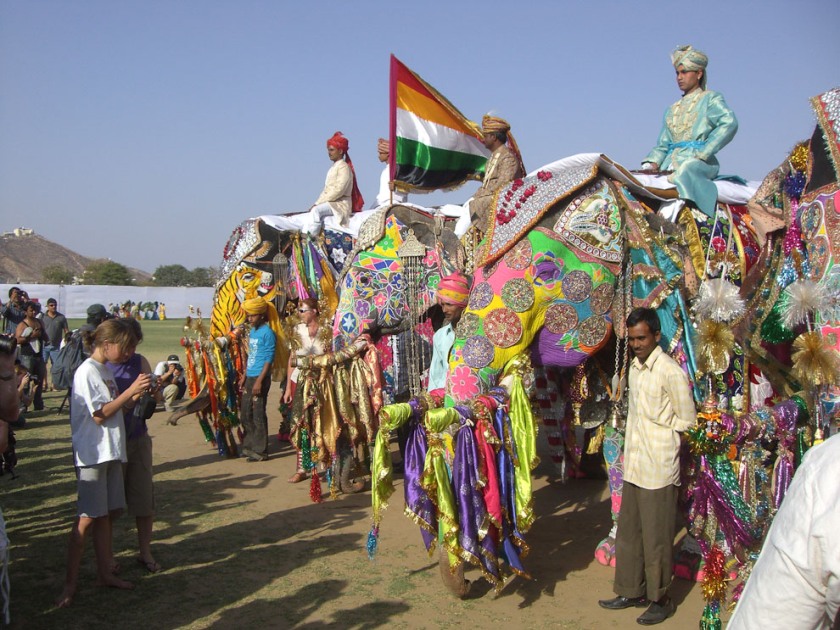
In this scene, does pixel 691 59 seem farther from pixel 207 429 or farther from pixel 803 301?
pixel 207 429

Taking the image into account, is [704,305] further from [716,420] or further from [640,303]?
[716,420]

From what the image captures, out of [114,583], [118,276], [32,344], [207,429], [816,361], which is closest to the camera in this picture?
[816,361]

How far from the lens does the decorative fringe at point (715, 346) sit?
4.00 meters

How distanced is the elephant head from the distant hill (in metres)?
86.7

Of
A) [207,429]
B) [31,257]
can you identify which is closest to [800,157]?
[207,429]

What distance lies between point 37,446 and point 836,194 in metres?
8.93

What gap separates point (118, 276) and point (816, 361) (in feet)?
227

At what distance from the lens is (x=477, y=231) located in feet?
18.4

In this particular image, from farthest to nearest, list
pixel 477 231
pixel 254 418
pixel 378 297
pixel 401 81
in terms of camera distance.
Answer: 1. pixel 254 418
2. pixel 378 297
3. pixel 401 81
4. pixel 477 231

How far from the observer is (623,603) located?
4316mm

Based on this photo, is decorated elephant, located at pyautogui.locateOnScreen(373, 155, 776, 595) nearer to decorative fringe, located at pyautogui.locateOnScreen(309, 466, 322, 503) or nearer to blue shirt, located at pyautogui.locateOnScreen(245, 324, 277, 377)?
decorative fringe, located at pyautogui.locateOnScreen(309, 466, 322, 503)

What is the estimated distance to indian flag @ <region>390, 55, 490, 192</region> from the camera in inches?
251

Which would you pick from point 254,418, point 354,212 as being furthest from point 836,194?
point 354,212

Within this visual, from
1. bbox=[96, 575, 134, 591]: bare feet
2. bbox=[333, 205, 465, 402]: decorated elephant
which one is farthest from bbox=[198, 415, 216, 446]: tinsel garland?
bbox=[96, 575, 134, 591]: bare feet
